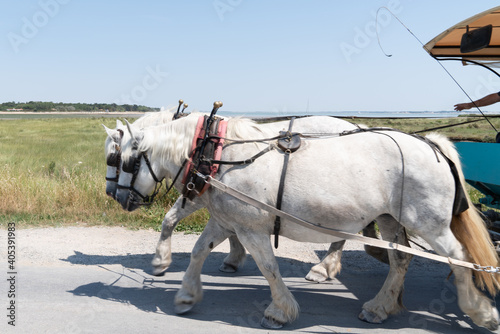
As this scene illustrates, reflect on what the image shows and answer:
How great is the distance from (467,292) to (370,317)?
2.70ft

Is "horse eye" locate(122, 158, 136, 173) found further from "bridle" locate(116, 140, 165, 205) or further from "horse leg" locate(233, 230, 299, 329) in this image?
"horse leg" locate(233, 230, 299, 329)

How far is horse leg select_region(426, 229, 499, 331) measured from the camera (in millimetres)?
3430

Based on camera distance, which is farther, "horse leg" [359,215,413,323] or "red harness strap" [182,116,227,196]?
"horse leg" [359,215,413,323]

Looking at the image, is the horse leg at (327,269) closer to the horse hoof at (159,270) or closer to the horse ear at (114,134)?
the horse hoof at (159,270)

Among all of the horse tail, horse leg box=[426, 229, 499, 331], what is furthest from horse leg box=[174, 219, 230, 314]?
the horse tail

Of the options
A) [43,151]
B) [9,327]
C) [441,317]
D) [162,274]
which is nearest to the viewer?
[9,327]

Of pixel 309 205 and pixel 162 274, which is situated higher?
pixel 309 205

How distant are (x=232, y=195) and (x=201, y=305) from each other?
129cm

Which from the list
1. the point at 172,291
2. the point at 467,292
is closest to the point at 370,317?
the point at 467,292

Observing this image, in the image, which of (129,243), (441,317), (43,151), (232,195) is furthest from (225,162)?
(43,151)

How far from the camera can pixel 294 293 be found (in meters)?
4.45

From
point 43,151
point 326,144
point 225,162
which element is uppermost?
point 326,144

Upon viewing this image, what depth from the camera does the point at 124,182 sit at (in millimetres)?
3898

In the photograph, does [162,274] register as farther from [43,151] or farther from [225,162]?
[43,151]
